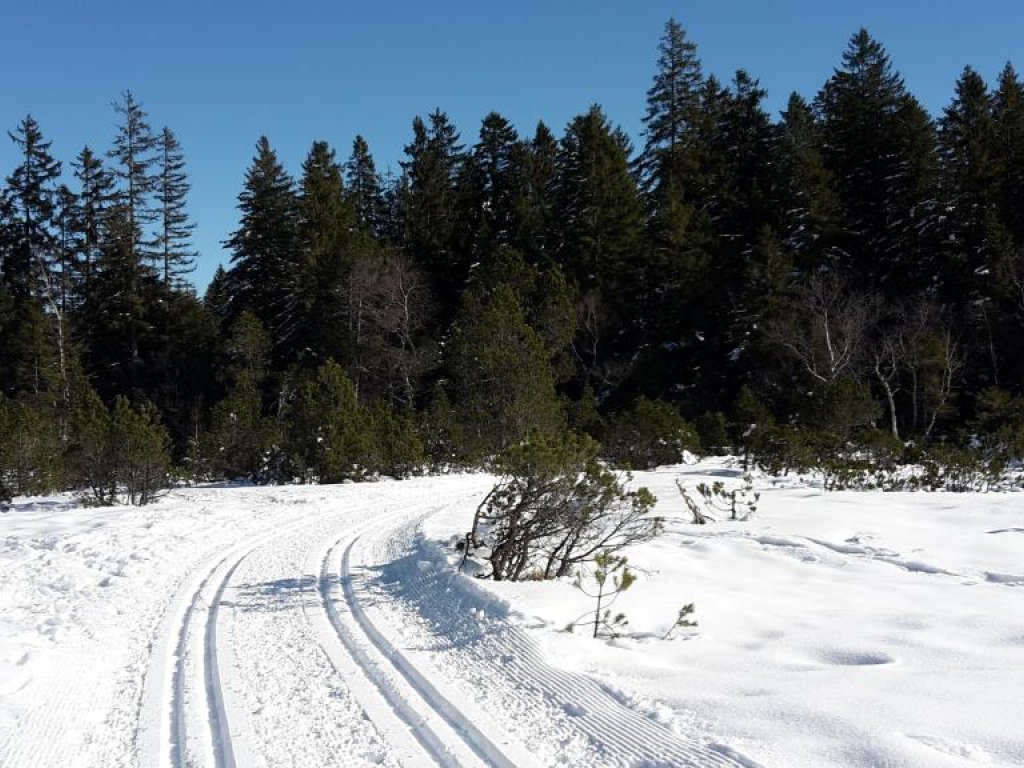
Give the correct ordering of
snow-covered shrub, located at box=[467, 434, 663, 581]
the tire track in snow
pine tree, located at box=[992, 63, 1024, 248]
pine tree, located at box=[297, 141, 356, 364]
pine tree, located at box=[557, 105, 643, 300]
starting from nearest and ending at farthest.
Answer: the tire track in snow
snow-covered shrub, located at box=[467, 434, 663, 581]
pine tree, located at box=[992, 63, 1024, 248]
pine tree, located at box=[297, 141, 356, 364]
pine tree, located at box=[557, 105, 643, 300]

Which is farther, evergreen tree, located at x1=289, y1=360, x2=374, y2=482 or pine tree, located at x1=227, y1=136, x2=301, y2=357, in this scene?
pine tree, located at x1=227, y1=136, x2=301, y2=357

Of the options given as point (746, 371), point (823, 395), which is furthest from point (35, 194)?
point (823, 395)

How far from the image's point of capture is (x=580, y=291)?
1565 inches

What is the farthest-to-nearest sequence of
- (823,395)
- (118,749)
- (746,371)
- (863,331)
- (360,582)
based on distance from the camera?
(746,371)
(863,331)
(823,395)
(360,582)
(118,749)

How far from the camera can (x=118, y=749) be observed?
13.3 ft

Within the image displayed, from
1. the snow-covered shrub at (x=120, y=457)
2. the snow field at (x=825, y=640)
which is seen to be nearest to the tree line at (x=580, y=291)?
the snow-covered shrub at (x=120, y=457)

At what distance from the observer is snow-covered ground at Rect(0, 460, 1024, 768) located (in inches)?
149

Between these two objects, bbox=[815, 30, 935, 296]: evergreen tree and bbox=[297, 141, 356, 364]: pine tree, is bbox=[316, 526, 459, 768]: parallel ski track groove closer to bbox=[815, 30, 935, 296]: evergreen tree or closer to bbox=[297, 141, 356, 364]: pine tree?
bbox=[297, 141, 356, 364]: pine tree

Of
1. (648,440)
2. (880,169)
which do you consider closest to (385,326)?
(648,440)

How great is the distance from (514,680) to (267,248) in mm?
42899

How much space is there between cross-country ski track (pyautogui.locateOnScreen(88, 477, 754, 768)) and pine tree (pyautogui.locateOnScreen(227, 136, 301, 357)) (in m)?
36.3

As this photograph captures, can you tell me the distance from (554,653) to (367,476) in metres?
16.2

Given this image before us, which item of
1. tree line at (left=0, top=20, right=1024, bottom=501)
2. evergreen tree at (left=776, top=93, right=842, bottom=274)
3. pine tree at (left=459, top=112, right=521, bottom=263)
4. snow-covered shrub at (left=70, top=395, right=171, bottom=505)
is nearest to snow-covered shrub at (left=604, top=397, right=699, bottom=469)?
tree line at (left=0, top=20, right=1024, bottom=501)

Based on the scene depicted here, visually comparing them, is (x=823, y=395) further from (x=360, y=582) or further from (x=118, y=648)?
(x=118, y=648)
